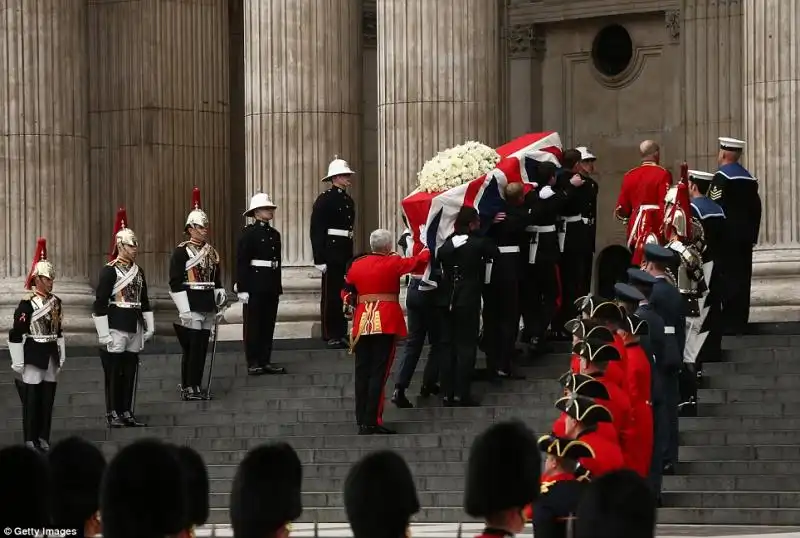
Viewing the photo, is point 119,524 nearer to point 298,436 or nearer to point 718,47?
point 298,436

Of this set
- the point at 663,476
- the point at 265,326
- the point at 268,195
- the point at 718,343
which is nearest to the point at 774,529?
the point at 663,476

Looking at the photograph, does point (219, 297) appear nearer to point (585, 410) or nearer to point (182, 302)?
point (182, 302)

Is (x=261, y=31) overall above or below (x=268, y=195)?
above

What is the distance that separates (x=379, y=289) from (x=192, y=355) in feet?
10.1

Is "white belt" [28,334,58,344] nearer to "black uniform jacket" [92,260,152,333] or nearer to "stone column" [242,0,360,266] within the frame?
"black uniform jacket" [92,260,152,333]

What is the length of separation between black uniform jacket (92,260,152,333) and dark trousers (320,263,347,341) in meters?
1.97

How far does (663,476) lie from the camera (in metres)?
19.7

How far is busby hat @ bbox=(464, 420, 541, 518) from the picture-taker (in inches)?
493

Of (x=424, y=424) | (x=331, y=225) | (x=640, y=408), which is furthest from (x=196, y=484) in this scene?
(x=331, y=225)

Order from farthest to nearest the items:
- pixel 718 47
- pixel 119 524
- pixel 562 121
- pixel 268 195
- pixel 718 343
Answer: pixel 562 121 < pixel 718 47 < pixel 268 195 < pixel 718 343 < pixel 119 524

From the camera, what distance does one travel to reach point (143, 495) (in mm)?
11797

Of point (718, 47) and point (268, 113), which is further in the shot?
point (718, 47)

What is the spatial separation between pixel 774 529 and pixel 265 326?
764 centimetres

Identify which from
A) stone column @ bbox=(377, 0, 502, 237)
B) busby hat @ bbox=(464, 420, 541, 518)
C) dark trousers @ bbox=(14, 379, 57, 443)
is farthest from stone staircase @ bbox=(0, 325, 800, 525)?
busby hat @ bbox=(464, 420, 541, 518)
